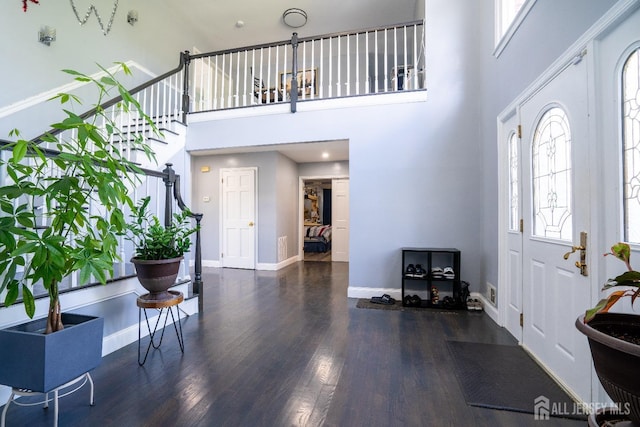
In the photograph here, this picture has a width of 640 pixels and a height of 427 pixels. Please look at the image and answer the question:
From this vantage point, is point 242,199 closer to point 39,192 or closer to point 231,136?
point 231,136

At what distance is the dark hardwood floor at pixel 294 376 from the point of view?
1560 millimetres

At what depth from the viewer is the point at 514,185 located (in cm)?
279

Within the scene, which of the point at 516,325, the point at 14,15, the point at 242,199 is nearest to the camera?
the point at 516,325

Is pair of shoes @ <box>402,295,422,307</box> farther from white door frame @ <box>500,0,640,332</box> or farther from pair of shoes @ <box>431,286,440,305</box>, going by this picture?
white door frame @ <box>500,0,640,332</box>

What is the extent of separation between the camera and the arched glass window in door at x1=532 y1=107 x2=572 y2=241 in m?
1.90

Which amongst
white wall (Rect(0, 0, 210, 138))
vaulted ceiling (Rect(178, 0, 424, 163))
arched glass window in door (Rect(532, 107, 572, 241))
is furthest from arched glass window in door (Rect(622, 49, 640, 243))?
white wall (Rect(0, 0, 210, 138))

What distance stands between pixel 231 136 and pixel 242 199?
1788mm

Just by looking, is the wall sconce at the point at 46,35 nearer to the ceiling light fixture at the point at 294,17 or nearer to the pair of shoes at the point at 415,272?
the ceiling light fixture at the point at 294,17

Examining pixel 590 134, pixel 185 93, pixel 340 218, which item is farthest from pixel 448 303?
pixel 185 93

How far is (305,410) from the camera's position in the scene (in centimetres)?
161

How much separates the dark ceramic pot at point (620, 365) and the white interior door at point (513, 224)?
66.2 inches

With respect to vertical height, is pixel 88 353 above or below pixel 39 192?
below

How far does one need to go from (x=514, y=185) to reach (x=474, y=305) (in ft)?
4.97

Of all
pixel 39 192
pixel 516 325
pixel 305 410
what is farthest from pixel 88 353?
pixel 516 325
